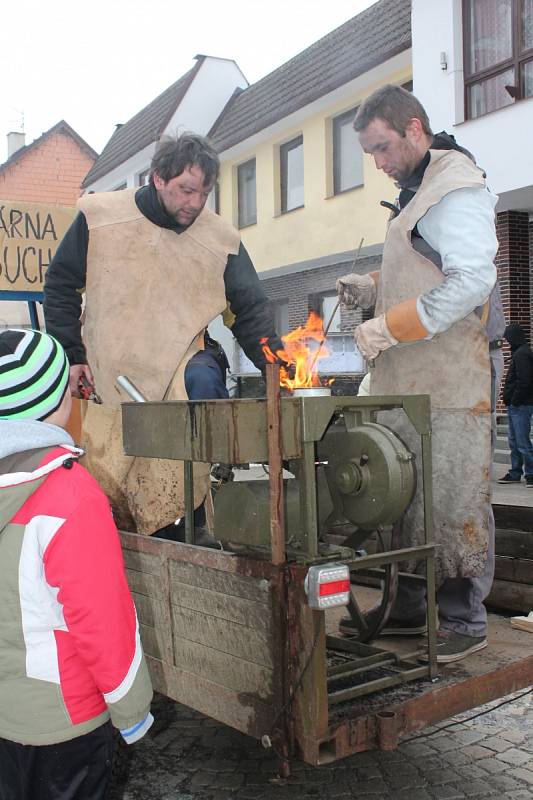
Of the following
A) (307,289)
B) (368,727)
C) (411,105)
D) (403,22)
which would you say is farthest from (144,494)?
(307,289)

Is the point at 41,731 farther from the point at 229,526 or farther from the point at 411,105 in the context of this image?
the point at 411,105

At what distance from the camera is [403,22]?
1482cm

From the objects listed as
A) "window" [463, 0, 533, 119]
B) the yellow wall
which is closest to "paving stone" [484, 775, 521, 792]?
"window" [463, 0, 533, 119]

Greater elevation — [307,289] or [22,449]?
[307,289]

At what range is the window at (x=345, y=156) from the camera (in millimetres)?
16734

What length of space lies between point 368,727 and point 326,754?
0.51 feet

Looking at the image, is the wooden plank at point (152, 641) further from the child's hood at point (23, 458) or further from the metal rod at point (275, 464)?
the child's hood at point (23, 458)

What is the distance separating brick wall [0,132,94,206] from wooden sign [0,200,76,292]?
88.2 ft

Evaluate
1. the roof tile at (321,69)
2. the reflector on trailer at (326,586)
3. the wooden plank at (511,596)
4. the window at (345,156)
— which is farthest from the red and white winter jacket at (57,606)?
the window at (345,156)

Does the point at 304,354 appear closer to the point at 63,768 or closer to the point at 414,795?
the point at 414,795

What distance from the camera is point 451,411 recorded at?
3145 millimetres

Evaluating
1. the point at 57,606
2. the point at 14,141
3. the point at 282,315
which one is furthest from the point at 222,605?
the point at 14,141

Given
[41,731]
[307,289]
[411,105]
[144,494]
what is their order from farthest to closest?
[307,289], [144,494], [411,105], [41,731]

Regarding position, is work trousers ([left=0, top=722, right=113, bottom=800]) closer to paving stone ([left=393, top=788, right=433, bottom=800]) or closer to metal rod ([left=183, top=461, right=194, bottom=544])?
metal rod ([left=183, top=461, right=194, bottom=544])
